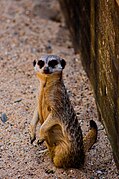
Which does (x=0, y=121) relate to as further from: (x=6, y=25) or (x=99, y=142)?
(x=6, y=25)

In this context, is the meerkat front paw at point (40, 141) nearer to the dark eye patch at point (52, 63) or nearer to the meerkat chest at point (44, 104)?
the meerkat chest at point (44, 104)

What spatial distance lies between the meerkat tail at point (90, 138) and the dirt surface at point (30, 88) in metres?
0.12

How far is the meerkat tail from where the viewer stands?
457cm

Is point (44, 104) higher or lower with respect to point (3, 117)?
higher

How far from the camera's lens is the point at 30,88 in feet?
18.6

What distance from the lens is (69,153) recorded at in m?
4.48

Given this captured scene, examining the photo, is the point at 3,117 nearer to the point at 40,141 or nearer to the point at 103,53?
the point at 40,141

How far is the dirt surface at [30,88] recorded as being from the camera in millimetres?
4559

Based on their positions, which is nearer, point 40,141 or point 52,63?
point 52,63

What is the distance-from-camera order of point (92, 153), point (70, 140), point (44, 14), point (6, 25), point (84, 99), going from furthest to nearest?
point (44, 14)
point (6, 25)
point (84, 99)
point (92, 153)
point (70, 140)

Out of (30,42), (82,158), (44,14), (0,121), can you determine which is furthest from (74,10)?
(82,158)

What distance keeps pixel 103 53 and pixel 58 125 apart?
69cm

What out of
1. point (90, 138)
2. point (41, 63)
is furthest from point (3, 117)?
point (41, 63)

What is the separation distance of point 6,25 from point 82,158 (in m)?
2.82
